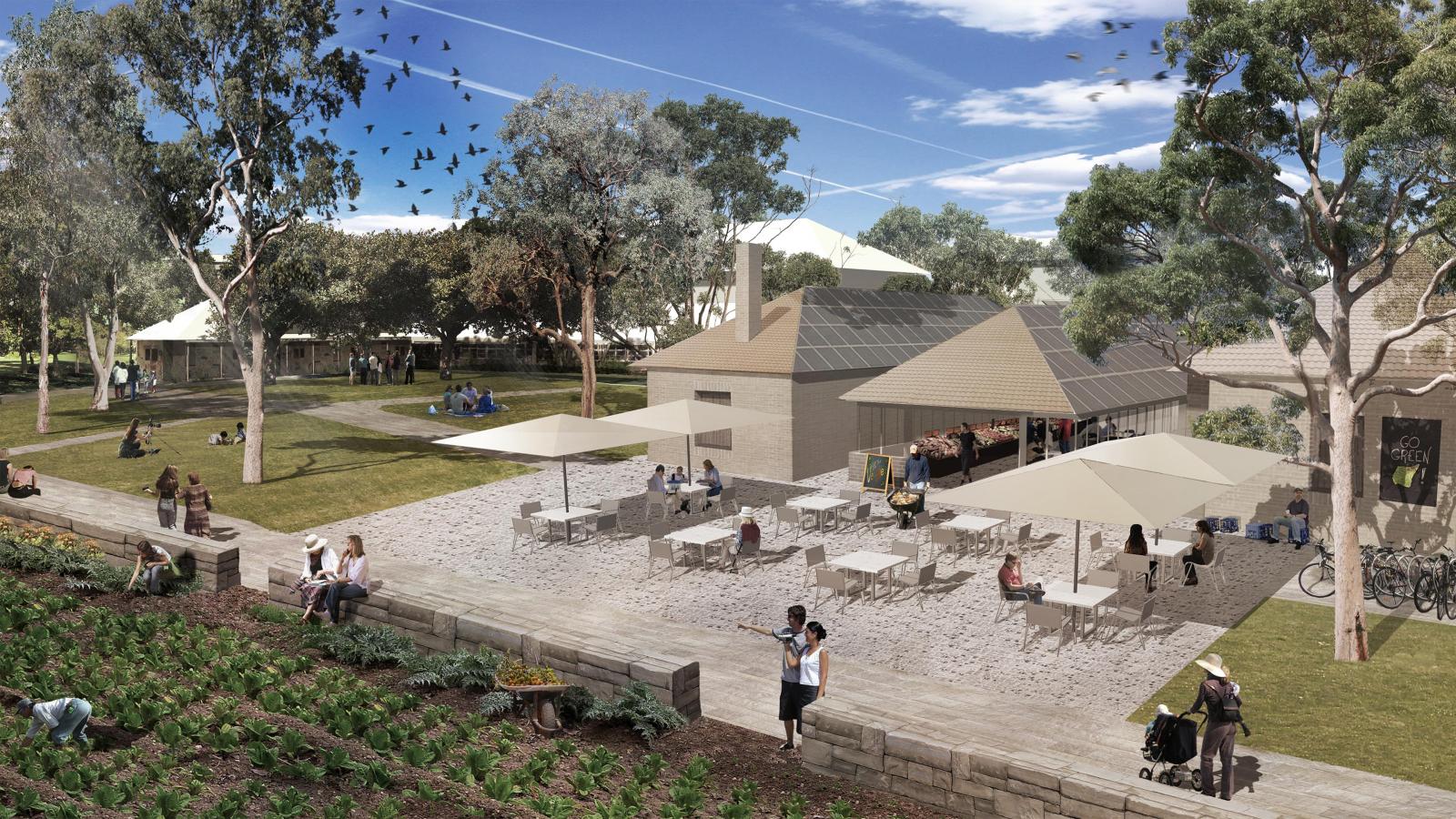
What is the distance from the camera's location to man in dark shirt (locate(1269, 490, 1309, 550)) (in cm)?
2094

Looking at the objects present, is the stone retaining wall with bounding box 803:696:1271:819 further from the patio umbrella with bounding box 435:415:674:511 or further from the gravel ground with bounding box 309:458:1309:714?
the patio umbrella with bounding box 435:415:674:511

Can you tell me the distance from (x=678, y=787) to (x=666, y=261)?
30.9 metres

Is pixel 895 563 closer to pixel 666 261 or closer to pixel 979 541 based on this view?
pixel 979 541

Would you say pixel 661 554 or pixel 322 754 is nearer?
pixel 322 754

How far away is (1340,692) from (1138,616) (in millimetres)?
2862

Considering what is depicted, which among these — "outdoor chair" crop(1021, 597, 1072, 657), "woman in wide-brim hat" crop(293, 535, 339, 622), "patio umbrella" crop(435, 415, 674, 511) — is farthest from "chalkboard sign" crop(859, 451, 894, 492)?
"woman in wide-brim hat" crop(293, 535, 339, 622)

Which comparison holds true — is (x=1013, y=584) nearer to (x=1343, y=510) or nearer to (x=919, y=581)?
(x=919, y=581)

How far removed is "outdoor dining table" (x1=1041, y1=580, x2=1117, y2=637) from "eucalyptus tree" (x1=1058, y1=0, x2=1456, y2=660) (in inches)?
121

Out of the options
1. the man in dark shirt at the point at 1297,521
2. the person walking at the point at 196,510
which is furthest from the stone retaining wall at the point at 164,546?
the man in dark shirt at the point at 1297,521

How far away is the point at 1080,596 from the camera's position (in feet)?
50.2

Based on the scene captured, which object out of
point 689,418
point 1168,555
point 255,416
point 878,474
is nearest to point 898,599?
point 1168,555

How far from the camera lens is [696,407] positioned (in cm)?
2361

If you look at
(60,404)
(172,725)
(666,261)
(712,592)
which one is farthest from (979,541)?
(60,404)

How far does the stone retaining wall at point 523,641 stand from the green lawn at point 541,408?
2133 centimetres
